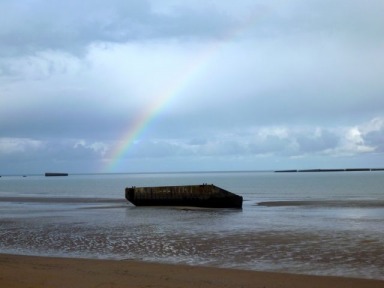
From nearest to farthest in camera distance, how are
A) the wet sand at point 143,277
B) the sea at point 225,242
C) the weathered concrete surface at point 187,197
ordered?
the wet sand at point 143,277
the sea at point 225,242
the weathered concrete surface at point 187,197

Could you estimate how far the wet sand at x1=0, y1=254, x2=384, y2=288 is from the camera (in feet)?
35.6

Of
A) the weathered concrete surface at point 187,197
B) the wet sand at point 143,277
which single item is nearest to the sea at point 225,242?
the wet sand at point 143,277

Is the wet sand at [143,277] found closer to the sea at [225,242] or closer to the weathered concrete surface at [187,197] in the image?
the sea at [225,242]

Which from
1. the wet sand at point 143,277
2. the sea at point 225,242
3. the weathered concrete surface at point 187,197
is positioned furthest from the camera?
the weathered concrete surface at point 187,197

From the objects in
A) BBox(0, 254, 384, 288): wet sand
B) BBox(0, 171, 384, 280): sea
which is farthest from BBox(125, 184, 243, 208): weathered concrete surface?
BBox(0, 254, 384, 288): wet sand

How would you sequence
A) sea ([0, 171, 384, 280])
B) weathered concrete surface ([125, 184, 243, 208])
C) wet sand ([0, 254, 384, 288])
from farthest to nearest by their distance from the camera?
weathered concrete surface ([125, 184, 243, 208])
sea ([0, 171, 384, 280])
wet sand ([0, 254, 384, 288])

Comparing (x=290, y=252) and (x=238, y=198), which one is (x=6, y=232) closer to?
(x=290, y=252)

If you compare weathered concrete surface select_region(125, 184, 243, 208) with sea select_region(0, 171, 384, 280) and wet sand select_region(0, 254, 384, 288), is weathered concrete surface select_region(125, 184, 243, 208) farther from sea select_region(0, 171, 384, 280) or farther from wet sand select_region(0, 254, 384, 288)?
wet sand select_region(0, 254, 384, 288)

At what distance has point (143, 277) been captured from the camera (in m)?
11.7

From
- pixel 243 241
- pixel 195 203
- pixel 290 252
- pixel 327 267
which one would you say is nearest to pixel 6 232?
pixel 243 241

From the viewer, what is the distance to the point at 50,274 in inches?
471

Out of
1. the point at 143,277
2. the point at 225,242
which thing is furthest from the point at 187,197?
the point at 143,277

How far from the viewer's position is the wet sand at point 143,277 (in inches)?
427

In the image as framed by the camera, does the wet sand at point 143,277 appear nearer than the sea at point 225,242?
Yes
